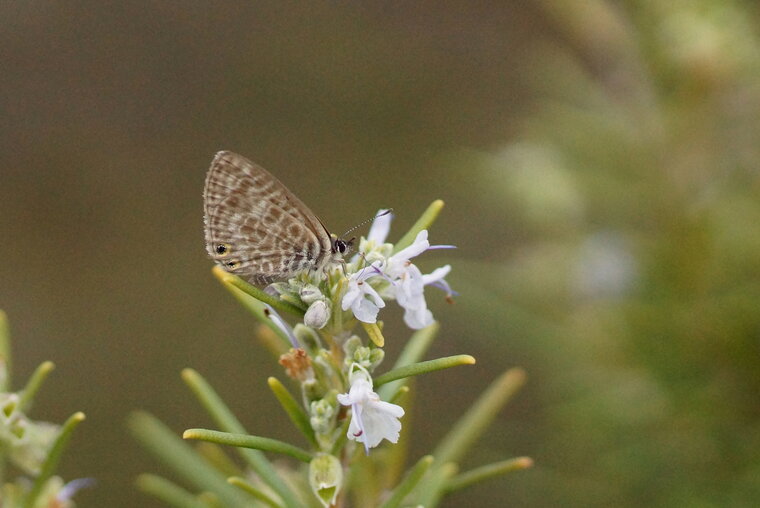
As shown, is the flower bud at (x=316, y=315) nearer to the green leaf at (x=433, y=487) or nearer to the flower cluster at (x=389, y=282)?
the flower cluster at (x=389, y=282)

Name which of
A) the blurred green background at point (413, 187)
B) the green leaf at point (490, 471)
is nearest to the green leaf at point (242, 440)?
the green leaf at point (490, 471)

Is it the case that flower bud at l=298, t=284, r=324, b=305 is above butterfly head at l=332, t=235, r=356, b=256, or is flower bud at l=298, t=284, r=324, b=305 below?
below

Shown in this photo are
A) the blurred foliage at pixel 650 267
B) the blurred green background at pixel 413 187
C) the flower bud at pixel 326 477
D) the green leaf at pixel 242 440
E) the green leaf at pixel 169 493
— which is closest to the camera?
the green leaf at pixel 242 440

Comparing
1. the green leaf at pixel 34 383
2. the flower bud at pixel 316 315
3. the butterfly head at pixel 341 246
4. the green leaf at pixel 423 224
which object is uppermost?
the green leaf at pixel 423 224

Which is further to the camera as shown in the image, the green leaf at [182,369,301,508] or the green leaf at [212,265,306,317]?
the green leaf at [182,369,301,508]

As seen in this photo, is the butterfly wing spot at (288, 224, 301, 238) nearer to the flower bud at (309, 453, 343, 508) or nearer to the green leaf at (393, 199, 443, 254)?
the green leaf at (393, 199, 443, 254)

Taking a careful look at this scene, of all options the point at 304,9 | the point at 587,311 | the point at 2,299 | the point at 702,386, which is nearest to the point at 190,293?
the point at 2,299

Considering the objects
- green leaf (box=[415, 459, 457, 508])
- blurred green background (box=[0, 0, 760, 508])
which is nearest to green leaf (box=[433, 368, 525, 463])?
green leaf (box=[415, 459, 457, 508])
